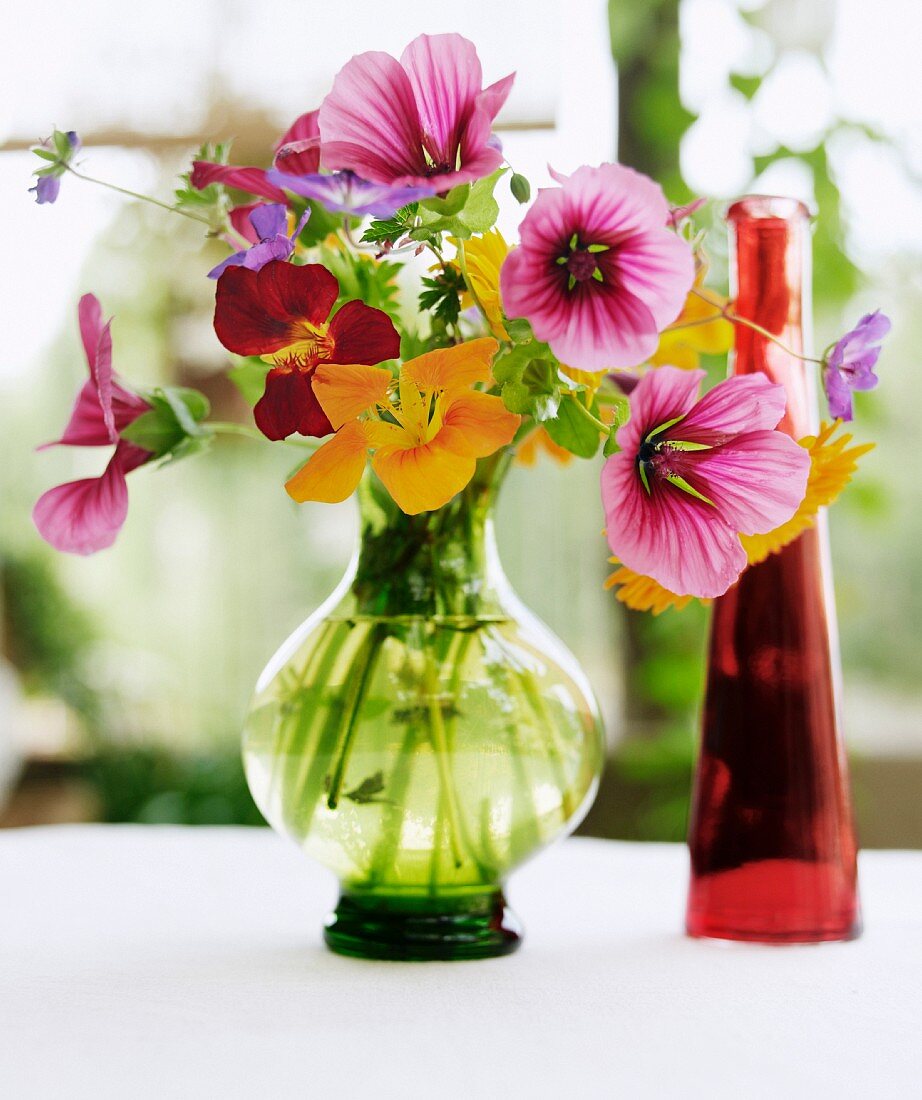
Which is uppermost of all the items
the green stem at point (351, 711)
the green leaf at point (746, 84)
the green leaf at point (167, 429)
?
the green leaf at point (746, 84)

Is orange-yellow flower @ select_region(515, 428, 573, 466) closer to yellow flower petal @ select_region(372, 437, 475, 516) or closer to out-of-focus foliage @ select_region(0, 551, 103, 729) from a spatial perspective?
yellow flower petal @ select_region(372, 437, 475, 516)

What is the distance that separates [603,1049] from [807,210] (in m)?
0.42

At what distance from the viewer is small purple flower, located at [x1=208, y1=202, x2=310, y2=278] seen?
493 mm

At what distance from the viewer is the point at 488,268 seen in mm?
516

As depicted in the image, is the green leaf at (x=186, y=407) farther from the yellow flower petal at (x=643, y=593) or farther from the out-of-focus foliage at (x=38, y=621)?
the out-of-focus foliage at (x=38, y=621)

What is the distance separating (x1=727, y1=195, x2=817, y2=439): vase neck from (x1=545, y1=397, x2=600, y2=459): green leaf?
154 millimetres

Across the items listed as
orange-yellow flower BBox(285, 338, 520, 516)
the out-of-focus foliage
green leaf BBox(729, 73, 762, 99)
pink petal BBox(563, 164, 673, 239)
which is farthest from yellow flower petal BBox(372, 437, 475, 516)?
the out-of-focus foliage

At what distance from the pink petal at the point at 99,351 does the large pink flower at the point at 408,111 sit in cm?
12

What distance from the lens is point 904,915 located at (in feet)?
2.26

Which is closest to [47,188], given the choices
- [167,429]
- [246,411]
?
[167,429]

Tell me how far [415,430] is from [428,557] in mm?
98

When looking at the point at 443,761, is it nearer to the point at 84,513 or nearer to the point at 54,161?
the point at 84,513

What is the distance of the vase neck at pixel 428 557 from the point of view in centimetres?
58

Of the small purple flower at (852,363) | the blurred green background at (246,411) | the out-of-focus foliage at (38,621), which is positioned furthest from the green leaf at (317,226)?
the out-of-focus foliage at (38,621)
